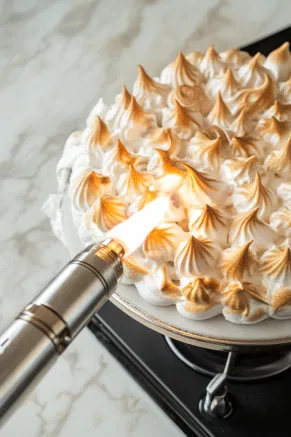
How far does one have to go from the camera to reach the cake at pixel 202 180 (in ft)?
2.31

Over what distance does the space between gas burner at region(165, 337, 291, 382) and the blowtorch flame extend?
0.97 ft

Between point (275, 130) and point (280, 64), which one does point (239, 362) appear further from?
point (280, 64)

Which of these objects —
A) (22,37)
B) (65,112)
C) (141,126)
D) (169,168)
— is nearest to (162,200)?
(169,168)

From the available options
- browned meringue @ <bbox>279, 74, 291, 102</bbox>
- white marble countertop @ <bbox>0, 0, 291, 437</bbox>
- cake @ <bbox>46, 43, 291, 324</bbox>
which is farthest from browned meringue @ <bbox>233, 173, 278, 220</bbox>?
white marble countertop @ <bbox>0, 0, 291, 437</bbox>

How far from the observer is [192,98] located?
35.4 inches

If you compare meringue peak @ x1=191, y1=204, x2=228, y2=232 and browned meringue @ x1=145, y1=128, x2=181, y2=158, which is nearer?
meringue peak @ x1=191, y1=204, x2=228, y2=232

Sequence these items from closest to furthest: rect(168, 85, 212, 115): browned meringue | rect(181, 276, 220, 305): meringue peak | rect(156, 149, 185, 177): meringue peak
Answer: rect(181, 276, 220, 305): meringue peak
rect(156, 149, 185, 177): meringue peak
rect(168, 85, 212, 115): browned meringue

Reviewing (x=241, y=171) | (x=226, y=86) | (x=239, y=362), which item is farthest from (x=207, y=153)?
(x=239, y=362)

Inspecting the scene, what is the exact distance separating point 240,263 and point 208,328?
90 millimetres

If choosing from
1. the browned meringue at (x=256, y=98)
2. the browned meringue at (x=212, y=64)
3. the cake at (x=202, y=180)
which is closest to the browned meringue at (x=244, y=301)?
the cake at (x=202, y=180)

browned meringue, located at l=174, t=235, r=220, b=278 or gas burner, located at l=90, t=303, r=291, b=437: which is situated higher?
browned meringue, located at l=174, t=235, r=220, b=278

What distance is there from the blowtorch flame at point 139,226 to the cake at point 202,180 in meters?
0.02

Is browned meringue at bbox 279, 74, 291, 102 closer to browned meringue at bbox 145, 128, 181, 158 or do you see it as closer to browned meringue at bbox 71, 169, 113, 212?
browned meringue at bbox 145, 128, 181, 158

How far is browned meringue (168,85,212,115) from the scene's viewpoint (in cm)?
89
